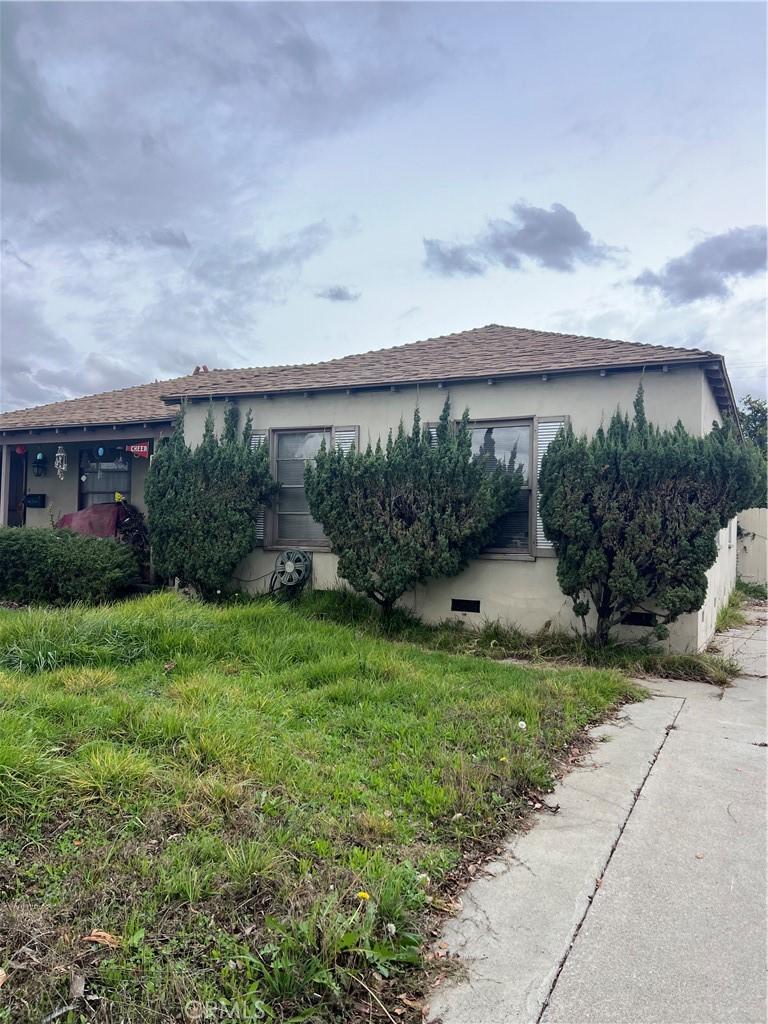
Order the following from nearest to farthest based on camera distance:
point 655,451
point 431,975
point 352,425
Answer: point 431,975
point 655,451
point 352,425

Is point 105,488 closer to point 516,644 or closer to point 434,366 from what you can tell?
point 434,366

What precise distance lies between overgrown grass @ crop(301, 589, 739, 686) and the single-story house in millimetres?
303

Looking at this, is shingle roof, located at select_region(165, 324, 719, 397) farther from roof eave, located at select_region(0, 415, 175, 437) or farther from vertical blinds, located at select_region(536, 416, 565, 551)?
roof eave, located at select_region(0, 415, 175, 437)

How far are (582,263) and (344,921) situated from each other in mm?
15836

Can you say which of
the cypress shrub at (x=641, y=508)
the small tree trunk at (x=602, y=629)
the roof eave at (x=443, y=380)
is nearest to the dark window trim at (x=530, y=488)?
the roof eave at (x=443, y=380)

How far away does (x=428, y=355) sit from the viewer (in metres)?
9.61

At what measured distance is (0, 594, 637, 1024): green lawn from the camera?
6.79 ft

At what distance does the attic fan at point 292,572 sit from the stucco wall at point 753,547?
12.0 meters

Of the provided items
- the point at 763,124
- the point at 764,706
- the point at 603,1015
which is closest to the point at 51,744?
the point at 603,1015

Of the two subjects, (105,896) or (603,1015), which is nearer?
(603,1015)

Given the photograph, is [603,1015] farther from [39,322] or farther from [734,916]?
[39,322]

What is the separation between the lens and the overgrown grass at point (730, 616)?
972 centimetres

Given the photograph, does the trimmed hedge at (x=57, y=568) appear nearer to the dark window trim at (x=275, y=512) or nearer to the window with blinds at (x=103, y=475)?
the dark window trim at (x=275, y=512)

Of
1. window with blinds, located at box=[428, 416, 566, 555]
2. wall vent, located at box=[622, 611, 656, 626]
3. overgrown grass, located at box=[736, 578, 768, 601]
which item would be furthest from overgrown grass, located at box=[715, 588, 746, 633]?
window with blinds, located at box=[428, 416, 566, 555]
